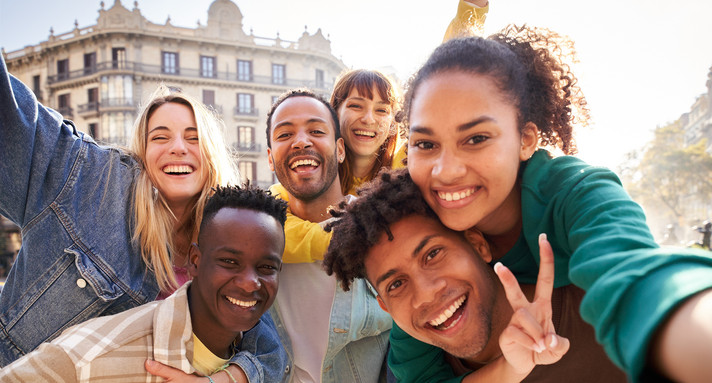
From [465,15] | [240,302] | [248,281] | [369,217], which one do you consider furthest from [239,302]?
[465,15]

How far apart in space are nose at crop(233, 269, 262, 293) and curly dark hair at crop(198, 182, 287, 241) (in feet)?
1.29

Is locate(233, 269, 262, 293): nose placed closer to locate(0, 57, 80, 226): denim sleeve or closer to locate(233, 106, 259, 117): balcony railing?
locate(0, 57, 80, 226): denim sleeve

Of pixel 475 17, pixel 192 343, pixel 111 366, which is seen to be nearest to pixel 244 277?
pixel 192 343

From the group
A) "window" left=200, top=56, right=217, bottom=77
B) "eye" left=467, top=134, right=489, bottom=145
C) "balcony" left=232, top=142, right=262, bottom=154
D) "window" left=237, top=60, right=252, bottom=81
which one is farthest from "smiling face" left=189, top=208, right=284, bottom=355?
"window" left=200, top=56, right=217, bottom=77

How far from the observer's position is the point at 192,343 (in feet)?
7.35

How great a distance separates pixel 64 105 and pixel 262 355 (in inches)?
1344

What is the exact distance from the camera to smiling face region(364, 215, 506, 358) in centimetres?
185

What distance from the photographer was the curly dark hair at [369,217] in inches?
79.3

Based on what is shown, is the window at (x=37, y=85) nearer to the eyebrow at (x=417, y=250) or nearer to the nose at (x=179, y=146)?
the nose at (x=179, y=146)

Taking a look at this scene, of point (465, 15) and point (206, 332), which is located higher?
point (465, 15)

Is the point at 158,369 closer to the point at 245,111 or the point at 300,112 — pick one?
the point at 300,112

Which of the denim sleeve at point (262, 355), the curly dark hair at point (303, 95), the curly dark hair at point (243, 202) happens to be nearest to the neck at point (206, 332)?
the denim sleeve at point (262, 355)

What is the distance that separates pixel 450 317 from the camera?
1875mm

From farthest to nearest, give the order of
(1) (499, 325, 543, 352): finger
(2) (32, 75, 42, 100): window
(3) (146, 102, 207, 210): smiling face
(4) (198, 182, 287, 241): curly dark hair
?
(2) (32, 75, 42, 100): window → (3) (146, 102, 207, 210): smiling face → (4) (198, 182, 287, 241): curly dark hair → (1) (499, 325, 543, 352): finger
